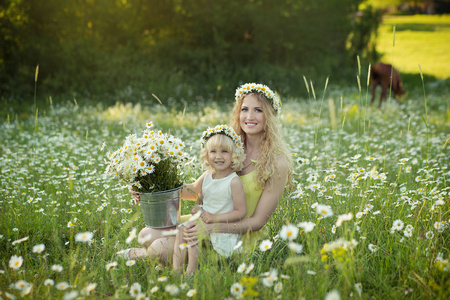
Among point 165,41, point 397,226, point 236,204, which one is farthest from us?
point 165,41

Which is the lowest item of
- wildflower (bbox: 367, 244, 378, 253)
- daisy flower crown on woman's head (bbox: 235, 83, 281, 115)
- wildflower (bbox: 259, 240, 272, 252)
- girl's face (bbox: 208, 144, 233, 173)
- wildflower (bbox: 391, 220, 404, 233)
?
wildflower (bbox: 367, 244, 378, 253)

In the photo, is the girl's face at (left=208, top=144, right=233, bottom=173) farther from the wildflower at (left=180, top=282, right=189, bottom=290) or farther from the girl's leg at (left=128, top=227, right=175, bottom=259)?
the wildflower at (left=180, top=282, right=189, bottom=290)

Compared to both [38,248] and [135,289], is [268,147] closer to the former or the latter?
[135,289]

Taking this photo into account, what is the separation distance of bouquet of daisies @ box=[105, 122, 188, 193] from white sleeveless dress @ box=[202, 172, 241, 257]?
307 mm

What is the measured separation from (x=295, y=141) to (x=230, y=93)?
789 centimetres

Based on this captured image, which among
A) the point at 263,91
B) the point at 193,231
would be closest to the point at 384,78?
the point at 263,91

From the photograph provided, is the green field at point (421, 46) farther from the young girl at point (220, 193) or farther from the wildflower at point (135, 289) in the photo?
the wildflower at point (135, 289)

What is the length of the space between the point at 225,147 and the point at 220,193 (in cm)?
38

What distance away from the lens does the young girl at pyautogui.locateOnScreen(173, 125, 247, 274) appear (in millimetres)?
2994

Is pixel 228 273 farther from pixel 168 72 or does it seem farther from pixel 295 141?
pixel 168 72

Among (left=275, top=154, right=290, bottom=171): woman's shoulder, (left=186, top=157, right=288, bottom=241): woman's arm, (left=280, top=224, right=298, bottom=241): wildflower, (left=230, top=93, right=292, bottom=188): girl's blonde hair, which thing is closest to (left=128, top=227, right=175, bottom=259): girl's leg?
(left=186, top=157, right=288, bottom=241): woman's arm

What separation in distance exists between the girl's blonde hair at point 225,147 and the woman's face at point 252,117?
30 cm

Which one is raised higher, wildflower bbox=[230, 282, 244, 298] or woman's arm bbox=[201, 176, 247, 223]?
woman's arm bbox=[201, 176, 247, 223]

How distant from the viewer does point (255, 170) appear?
10.7ft
